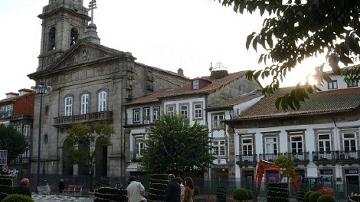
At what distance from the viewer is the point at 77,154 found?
43.4 meters

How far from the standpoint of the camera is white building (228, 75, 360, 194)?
1396 inches

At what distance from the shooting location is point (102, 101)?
50406mm

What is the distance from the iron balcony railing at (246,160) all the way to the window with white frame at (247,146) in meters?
0.32

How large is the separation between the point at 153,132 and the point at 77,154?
9.36 m

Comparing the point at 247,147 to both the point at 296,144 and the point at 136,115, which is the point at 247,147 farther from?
the point at 136,115

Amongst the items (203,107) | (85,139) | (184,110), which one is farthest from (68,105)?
(203,107)

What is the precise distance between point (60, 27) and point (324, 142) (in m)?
33.2

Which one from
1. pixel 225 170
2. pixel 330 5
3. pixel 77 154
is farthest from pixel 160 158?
pixel 330 5

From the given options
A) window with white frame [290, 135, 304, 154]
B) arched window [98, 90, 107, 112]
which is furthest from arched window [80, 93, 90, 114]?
window with white frame [290, 135, 304, 154]

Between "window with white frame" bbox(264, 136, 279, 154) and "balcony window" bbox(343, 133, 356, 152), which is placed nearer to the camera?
"balcony window" bbox(343, 133, 356, 152)

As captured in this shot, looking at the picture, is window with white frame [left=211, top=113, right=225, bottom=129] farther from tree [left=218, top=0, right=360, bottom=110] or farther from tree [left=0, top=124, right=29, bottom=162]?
tree [left=218, top=0, right=360, bottom=110]

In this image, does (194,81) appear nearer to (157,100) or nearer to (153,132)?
Answer: (157,100)

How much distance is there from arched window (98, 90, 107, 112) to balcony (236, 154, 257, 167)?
15914mm

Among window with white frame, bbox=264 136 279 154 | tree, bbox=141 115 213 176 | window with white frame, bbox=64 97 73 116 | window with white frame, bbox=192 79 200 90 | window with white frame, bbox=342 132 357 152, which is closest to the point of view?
window with white frame, bbox=342 132 357 152
